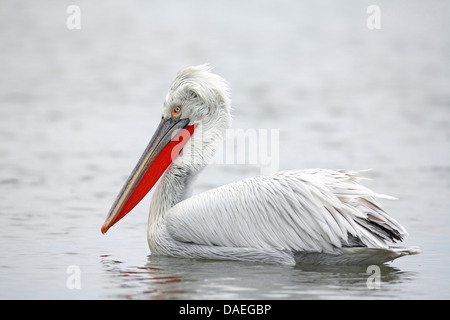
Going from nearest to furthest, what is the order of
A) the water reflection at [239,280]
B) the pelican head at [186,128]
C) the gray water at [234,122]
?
the water reflection at [239,280] → the gray water at [234,122] → the pelican head at [186,128]

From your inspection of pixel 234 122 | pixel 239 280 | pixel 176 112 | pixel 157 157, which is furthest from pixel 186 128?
pixel 234 122

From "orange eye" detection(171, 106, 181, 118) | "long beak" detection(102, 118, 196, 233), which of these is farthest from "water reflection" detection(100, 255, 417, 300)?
"orange eye" detection(171, 106, 181, 118)

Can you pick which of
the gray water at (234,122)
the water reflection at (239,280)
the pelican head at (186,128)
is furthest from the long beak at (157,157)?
the water reflection at (239,280)

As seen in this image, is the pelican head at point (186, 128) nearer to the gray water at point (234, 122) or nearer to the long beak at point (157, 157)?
the long beak at point (157, 157)

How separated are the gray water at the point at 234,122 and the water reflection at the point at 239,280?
2 centimetres

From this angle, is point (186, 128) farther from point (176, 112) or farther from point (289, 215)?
point (289, 215)

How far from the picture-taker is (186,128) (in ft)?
23.3

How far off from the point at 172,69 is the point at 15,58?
335 centimetres

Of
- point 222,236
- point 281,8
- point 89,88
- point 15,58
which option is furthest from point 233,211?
point 281,8

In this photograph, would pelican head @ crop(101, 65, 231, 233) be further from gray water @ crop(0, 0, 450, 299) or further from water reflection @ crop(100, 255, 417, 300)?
water reflection @ crop(100, 255, 417, 300)

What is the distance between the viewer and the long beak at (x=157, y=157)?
701 centimetres

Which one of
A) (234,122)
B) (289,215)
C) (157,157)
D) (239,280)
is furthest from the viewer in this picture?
(234,122)

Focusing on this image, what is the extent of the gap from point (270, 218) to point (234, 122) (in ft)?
20.3

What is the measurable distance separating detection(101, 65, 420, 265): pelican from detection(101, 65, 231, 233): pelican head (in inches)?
0.6
